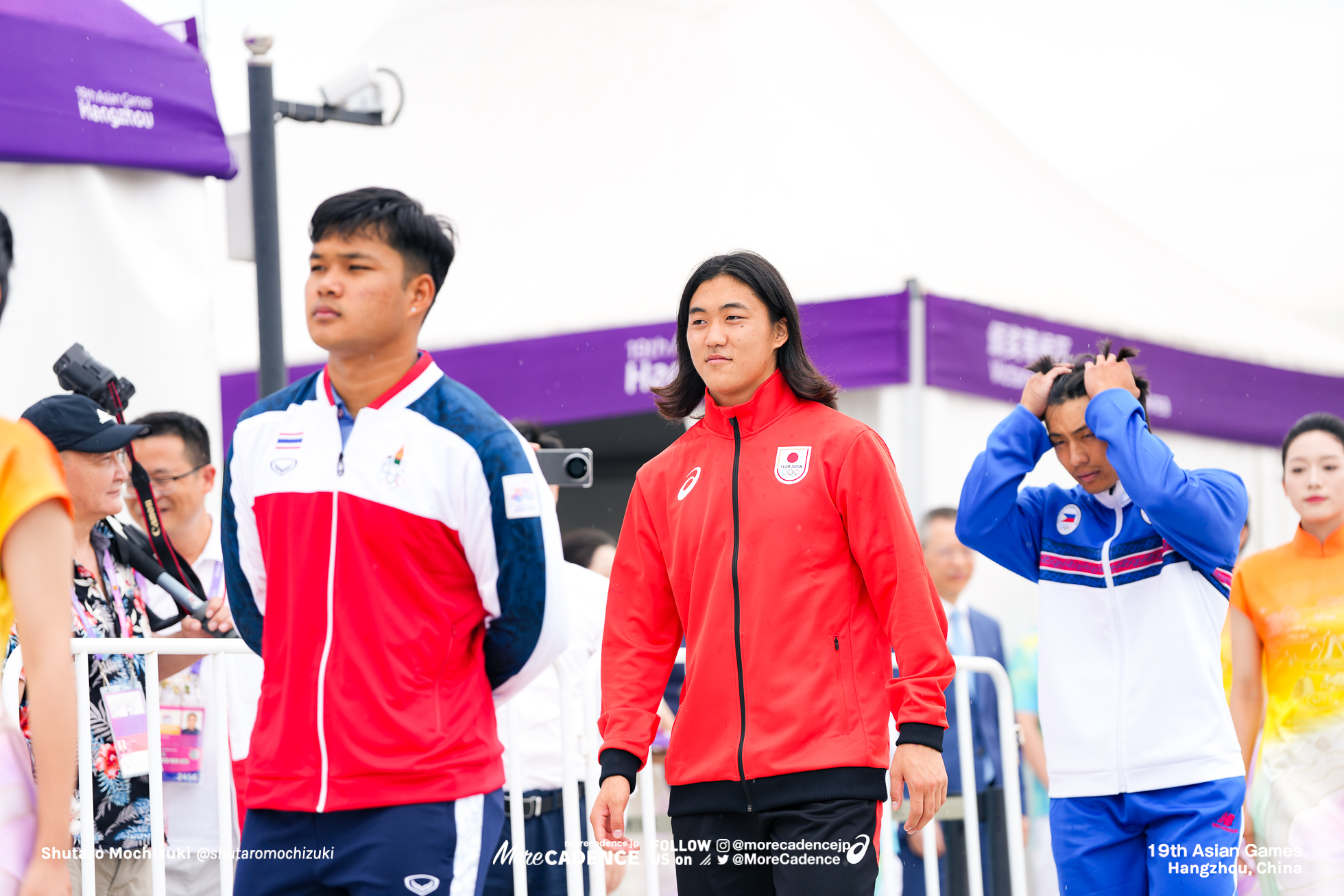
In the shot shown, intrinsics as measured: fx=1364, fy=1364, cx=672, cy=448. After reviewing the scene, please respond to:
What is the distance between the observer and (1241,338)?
9148 mm

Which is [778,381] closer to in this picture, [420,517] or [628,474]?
[420,517]

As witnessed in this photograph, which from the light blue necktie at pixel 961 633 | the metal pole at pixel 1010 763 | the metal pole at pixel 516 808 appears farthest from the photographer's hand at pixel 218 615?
the light blue necktie at pixel 961 633

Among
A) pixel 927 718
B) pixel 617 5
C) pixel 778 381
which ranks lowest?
pixel 927 718

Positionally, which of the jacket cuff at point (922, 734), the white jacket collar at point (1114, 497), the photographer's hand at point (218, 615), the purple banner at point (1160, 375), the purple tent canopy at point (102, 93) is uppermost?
the purple tent canopy at point (102, 93)

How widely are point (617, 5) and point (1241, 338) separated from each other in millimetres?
4932

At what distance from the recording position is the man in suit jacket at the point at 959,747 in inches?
206

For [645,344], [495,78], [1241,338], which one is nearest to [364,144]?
[495,78]

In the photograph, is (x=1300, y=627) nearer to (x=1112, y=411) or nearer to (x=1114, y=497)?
(x=1114, y=497)

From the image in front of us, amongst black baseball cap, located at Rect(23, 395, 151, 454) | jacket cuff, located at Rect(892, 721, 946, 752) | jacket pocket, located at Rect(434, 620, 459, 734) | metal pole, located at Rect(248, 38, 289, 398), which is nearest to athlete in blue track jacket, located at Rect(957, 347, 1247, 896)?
jacket cuff, located at Rect(892, 721, 946, 752)

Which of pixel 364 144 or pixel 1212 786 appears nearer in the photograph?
pixel 1212 786

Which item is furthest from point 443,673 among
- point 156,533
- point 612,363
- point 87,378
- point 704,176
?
point 704,176

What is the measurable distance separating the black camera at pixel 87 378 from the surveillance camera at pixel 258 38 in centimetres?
183

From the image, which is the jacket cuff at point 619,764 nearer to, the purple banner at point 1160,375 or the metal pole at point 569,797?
the metal pole at point 569,797

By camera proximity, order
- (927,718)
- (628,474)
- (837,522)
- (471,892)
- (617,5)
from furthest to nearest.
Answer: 1. (628,474)
2. (617,5)
3. (837,522)
4. (927,718)
5. (471,892)
